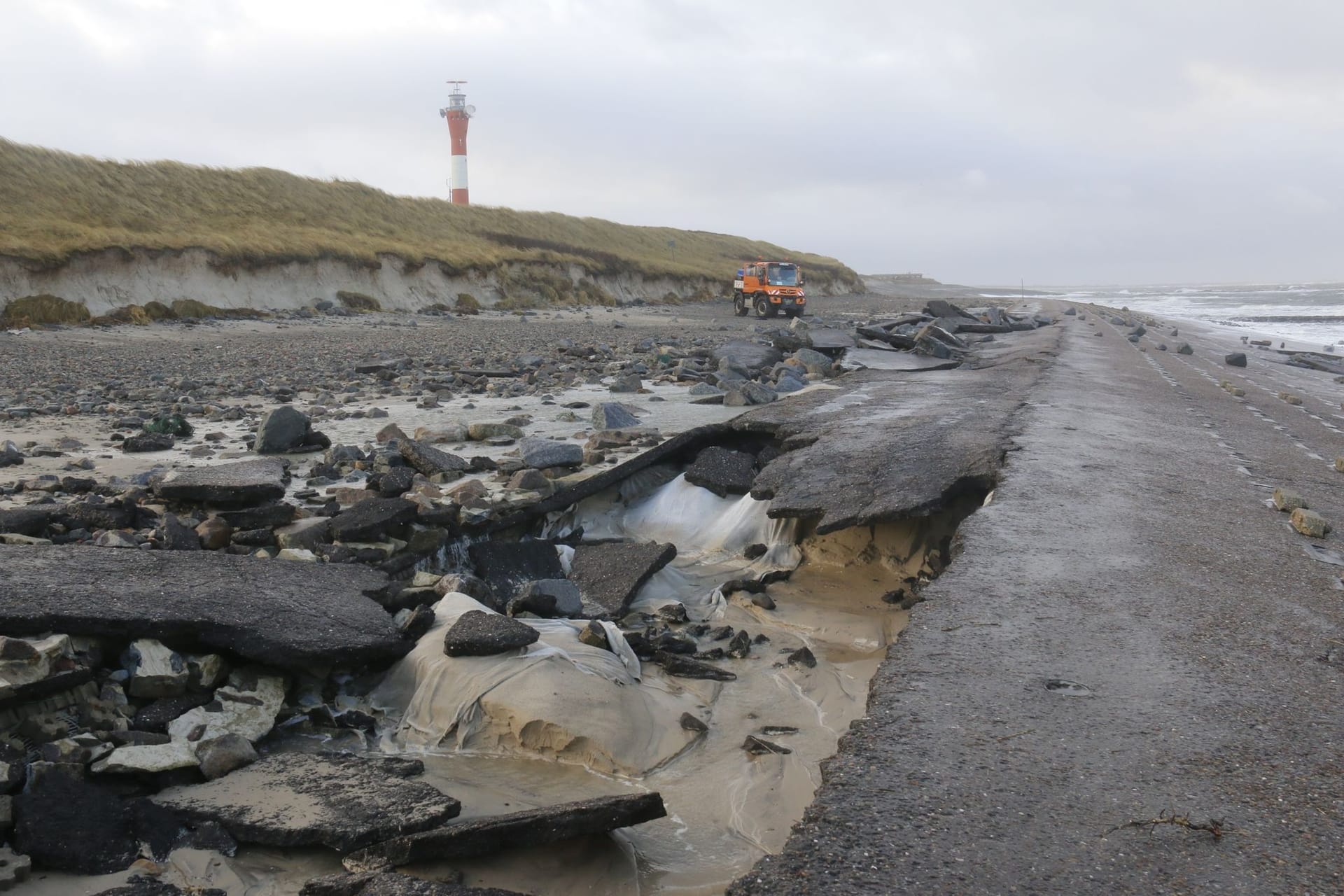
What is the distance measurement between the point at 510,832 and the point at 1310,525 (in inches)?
168

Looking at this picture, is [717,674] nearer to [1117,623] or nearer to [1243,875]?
[1117,623]

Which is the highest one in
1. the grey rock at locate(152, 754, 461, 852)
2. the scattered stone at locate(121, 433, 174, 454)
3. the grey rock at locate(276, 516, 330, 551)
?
the scattered stone at locate(121, 433, 174, 454)

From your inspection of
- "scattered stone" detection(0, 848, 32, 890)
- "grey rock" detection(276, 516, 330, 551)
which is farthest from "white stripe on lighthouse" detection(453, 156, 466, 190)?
"scattered stone" detection(0, 848, 32, 890)

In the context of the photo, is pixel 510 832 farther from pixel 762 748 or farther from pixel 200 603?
pixel 200 603

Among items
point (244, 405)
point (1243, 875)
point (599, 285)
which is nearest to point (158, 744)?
point (1243, 875)

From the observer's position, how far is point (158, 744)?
115 inches

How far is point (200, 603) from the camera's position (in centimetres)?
352

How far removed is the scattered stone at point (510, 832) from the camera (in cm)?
238

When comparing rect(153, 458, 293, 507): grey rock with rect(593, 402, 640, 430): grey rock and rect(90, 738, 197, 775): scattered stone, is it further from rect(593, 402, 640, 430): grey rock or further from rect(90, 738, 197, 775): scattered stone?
rect(593, 402, 640, 430): grey rock

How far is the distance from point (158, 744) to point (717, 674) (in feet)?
7.15

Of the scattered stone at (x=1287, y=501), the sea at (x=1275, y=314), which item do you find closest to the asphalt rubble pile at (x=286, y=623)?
the scattered stone at (x=1287, y=501)

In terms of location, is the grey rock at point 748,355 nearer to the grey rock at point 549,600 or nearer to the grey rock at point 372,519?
the grey rock at point 372,519

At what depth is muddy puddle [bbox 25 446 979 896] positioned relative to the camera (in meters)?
2.56

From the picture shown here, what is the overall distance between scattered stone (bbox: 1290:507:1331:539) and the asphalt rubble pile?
2.67 meters
